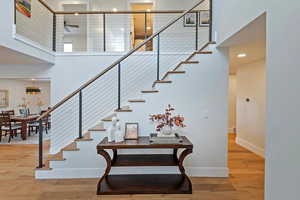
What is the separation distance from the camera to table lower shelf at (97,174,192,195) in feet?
9.27

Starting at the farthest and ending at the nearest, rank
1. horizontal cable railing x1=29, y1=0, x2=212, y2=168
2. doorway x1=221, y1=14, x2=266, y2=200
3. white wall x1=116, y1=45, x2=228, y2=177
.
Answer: horizontal cable railing x1=29, y1=0, x2=212, y2=168
white wall x1=116, y1=45, x2=228, y2=177
doorway x1=221, y1=14, x2=266, y2=200

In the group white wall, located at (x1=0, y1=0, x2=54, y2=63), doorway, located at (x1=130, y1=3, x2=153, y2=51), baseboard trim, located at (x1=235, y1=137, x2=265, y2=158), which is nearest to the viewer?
white wall, located at (x1=0, y1=0, x2=54, y2=63)

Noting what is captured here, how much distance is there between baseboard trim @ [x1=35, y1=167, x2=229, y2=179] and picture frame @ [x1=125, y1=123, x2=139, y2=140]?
70cm

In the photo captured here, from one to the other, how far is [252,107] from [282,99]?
12.5ft

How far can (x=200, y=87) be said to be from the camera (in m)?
3.42

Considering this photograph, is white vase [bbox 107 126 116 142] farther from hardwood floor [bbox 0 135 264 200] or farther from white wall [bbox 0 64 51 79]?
white wall [bbox 0 64 51 79]

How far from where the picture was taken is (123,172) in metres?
3.43

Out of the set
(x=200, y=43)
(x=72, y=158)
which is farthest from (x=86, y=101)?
(x=200, y=43)

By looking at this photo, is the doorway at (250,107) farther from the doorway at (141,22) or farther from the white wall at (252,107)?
the doorway at (141,22)

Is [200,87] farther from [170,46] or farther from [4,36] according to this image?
[4,36]

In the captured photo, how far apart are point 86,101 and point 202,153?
2.81m

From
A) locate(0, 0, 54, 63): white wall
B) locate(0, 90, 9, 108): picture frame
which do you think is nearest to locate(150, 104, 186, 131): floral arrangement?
locate(0, 0, 54, 63): white wall

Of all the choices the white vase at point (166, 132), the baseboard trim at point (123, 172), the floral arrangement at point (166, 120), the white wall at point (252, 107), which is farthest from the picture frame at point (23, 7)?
the white wall at point (252, 107)

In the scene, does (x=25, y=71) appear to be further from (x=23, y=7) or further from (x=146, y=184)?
(x=146, y=184)
